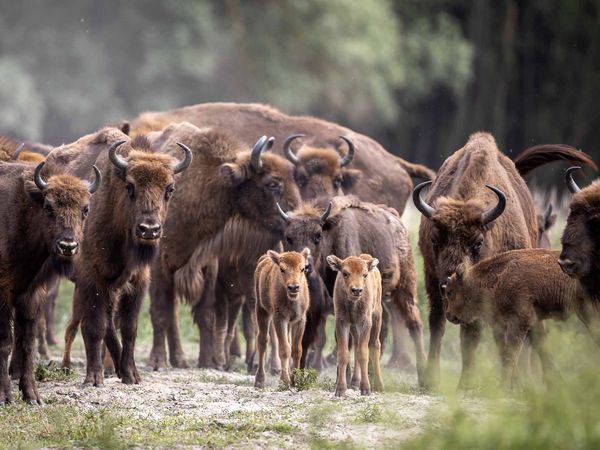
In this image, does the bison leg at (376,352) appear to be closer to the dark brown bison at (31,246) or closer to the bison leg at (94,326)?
the bison leg at (94,326)

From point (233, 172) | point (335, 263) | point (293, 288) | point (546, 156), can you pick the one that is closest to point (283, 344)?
point (293, 288)

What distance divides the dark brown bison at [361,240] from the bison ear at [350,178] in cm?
295

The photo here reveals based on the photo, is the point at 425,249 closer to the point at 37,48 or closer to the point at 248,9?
the point at 37,48

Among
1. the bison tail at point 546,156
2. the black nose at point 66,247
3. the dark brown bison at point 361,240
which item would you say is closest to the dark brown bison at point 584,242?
the dark brown bison at point 361,240

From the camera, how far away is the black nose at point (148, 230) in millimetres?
11250

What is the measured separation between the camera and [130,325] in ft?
38.4

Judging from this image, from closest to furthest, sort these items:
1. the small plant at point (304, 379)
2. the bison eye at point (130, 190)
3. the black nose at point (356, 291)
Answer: the black nose at point (356, 291) → the small plant at point (304, 379) → the bison eye at point (130, 190)

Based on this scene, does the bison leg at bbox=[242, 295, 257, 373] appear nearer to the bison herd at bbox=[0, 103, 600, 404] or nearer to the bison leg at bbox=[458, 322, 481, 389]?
the bison herd at bbox=[0, 103, 600, 404]

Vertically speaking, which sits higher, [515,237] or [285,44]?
[285,44]

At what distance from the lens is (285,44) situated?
3869cm

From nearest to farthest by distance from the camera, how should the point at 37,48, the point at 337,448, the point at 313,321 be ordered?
1. the point at 337,448
2. the point at 313,321
3. the point at 37,48

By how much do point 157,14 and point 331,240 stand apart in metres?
25.6

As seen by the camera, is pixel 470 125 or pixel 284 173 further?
pixel 470 125

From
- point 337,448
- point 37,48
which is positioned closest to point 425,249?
point 337,448
